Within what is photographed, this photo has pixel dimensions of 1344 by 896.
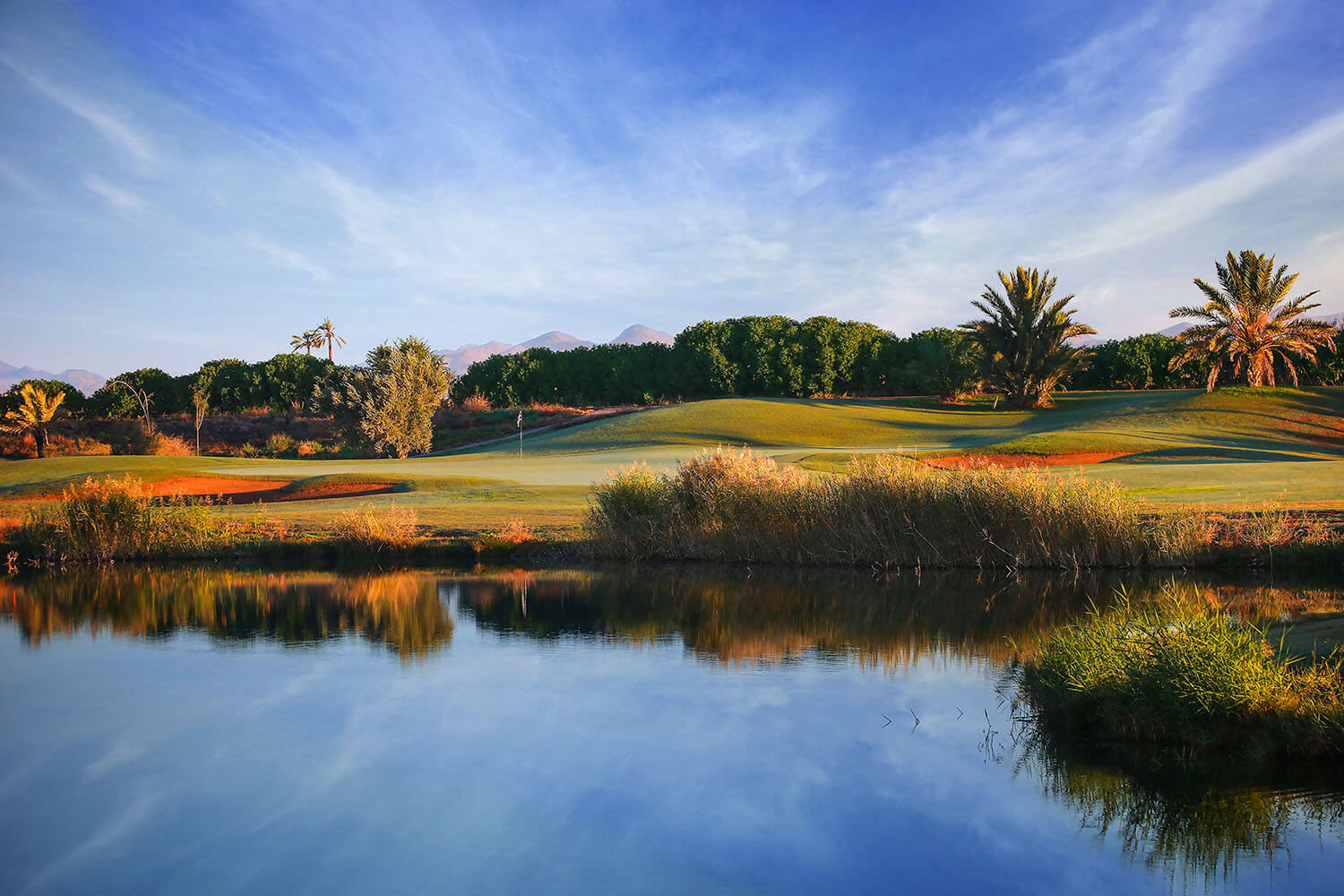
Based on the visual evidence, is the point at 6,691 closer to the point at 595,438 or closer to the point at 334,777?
the point at 334,777

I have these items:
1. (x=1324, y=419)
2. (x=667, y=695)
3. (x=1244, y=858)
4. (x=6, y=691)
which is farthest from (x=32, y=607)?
(x=1324, y=419)

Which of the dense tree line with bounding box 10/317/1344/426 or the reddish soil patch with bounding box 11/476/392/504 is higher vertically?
the dense tree line with bounding box 10/317/1344/426

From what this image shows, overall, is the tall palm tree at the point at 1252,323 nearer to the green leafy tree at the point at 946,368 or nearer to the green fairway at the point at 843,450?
the green fairway at the point at 843,450

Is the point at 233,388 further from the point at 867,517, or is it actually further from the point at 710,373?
the point at 867,517

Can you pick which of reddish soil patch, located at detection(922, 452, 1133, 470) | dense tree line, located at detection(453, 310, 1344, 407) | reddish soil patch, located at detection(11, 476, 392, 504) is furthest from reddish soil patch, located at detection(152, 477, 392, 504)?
dense tree line, located at detection(453, 310, 1344, 407)

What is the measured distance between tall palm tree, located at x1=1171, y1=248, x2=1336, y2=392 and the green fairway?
198cm

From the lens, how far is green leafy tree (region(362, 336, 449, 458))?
152ft

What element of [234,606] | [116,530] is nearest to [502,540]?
[234,606]

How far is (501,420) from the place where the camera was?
61.5 metres

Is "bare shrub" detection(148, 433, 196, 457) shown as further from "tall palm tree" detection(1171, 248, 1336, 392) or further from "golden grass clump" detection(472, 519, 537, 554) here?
"tall palm tree" detection(1171, 248, 1336, 392)

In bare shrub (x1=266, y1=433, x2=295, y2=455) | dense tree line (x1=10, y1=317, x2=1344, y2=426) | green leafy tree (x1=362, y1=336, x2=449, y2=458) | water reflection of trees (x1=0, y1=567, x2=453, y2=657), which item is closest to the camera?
water reflection of trees (x1=0, y1=567, x2=453, y2=657)

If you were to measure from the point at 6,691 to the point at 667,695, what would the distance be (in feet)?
24.9

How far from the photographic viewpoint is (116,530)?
19359mm

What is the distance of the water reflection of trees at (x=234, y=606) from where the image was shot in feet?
43.1
